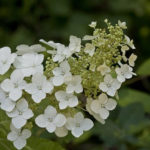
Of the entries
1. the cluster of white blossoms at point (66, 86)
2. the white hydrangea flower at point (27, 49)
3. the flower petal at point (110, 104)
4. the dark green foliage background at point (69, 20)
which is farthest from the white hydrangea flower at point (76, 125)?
the dark green foliage background at point (69, 20)

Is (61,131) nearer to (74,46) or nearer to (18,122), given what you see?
(18,122)

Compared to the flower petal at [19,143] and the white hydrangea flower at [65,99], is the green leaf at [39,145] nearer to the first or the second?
the flower petal at [19,143]

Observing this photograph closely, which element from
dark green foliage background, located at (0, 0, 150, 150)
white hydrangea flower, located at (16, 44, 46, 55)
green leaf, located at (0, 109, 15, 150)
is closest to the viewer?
green leaf, located at (0, 109, 15, 150)

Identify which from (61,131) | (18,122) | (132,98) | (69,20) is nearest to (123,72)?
(61,131)

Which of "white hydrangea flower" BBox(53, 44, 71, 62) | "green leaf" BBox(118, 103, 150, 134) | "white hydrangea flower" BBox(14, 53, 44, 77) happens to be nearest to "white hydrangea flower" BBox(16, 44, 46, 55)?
"white hydrangea flower" BBox(14, 53, 44, 77)

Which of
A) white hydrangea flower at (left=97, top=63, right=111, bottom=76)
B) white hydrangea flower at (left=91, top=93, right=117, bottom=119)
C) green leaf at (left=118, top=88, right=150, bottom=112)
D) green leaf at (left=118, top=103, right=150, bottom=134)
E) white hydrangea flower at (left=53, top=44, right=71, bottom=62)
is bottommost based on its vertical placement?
white hydrangea flower at (left=91, top=93, right=117, bottom=119)

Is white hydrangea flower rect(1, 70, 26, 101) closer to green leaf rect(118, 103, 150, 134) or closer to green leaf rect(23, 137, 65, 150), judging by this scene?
green leaf rect(23, 137, 65, 150)
